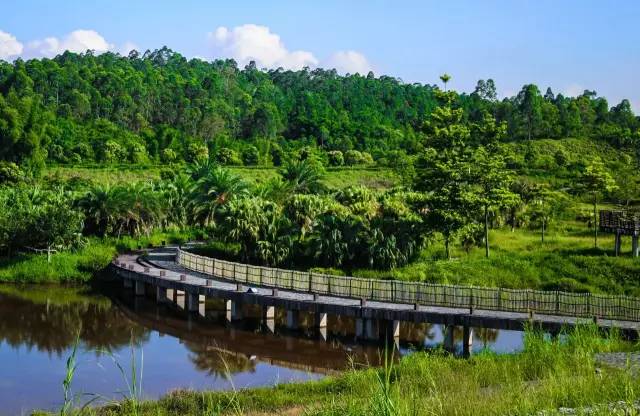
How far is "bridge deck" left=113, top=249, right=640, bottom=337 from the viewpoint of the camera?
26.8m

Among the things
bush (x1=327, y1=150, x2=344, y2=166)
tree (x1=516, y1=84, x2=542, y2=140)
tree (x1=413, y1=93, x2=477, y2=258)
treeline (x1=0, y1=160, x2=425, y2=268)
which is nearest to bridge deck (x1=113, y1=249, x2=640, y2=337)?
treeline (x1=0, y1=160, x2=425, y2=268)

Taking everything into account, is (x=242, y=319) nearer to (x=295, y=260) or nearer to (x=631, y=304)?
(x=295, y=260)

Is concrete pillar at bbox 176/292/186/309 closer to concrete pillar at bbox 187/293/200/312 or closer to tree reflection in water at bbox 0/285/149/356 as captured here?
concrete pillar at bbox 187/293/200/312

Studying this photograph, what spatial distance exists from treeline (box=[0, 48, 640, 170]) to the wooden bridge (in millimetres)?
30336

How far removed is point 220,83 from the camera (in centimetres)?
14312

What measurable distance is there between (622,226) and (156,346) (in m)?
24.7

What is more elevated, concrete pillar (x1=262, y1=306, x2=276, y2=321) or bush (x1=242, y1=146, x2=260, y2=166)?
bush (x1=242, y1=146, x2=260, y2=166)

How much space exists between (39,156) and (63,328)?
37851 millimetres

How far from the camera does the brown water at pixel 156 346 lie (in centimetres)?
2445

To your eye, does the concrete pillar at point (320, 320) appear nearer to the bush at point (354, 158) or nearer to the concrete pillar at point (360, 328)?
the concrete pillar at point (360, 328)

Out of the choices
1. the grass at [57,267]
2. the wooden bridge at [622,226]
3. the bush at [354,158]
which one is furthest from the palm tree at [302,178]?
the bush at [354,158]

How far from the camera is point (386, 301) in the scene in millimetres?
31031

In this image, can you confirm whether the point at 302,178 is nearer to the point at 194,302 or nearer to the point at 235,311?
the point at 194,302

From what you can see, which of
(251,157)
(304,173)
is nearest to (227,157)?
(251,157)
